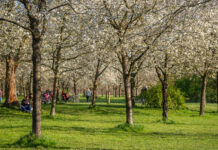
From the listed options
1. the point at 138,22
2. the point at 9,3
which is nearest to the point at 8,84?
the point at 9,3

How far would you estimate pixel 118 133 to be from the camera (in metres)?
13.7

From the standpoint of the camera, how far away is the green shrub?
31391mm

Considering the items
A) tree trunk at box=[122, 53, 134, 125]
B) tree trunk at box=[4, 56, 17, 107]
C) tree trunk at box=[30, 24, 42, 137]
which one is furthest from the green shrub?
tree trunk at box=[30, 24, 42, 137]

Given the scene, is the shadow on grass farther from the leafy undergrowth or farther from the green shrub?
the green shrub

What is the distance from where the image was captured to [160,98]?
1245 inches

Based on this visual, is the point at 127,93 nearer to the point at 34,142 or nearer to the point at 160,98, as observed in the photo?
the point at 34,142

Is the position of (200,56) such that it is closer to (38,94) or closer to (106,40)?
(106,40)

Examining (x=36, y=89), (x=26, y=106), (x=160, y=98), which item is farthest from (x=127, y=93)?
(x=160, y=98)

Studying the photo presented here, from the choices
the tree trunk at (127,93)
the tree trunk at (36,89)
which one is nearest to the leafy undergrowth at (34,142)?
the tree trunk at (36,89)

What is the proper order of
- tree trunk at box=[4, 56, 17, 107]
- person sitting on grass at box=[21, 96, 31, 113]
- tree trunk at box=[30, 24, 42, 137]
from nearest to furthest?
tree trunk at box=[30, 24, 42, 137] → person sitting on grass at box=[21, 96, 31, 113] → tree trunk at box=[4, 56, 17, 107]

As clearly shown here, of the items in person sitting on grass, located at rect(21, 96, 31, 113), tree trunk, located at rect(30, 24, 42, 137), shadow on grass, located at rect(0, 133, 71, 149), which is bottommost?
shadow on grass, located at rect(0, 133, 71, 149)

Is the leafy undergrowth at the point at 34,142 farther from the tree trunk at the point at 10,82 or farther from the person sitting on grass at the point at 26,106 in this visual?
the tree trunk at the point at 10,82

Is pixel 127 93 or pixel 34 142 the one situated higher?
pixel 127 93

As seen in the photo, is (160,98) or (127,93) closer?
(127,93)
